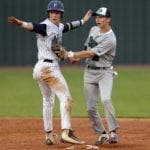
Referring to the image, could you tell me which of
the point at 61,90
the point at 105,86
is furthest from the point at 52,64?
the point at 105,86

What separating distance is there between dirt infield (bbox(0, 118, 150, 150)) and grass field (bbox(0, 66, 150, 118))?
108 cm

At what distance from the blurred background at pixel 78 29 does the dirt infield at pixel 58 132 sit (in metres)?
11.6

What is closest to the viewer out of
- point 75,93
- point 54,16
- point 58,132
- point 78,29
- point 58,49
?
point 58,49

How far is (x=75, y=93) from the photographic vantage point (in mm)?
17500

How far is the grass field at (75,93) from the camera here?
1431cm

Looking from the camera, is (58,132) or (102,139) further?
(58,132)

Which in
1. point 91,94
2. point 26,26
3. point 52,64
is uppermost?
point 26,26

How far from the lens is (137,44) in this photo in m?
24.7

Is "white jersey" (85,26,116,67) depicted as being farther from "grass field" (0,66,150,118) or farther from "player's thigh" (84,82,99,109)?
"grass field" (0,66,150,118)

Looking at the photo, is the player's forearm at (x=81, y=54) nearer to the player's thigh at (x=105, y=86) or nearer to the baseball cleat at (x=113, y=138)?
the player's thigh at (x=105, y=86)

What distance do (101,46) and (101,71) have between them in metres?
0.39

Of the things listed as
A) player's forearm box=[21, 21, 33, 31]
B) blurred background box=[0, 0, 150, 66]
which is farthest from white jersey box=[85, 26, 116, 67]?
blurred background box=[0, 0, 150, 66]

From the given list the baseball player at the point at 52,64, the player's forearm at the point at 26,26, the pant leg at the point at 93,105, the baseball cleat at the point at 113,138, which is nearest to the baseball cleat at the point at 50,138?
the baseball player at the point at 52,64

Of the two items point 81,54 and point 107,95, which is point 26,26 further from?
point 107,95
